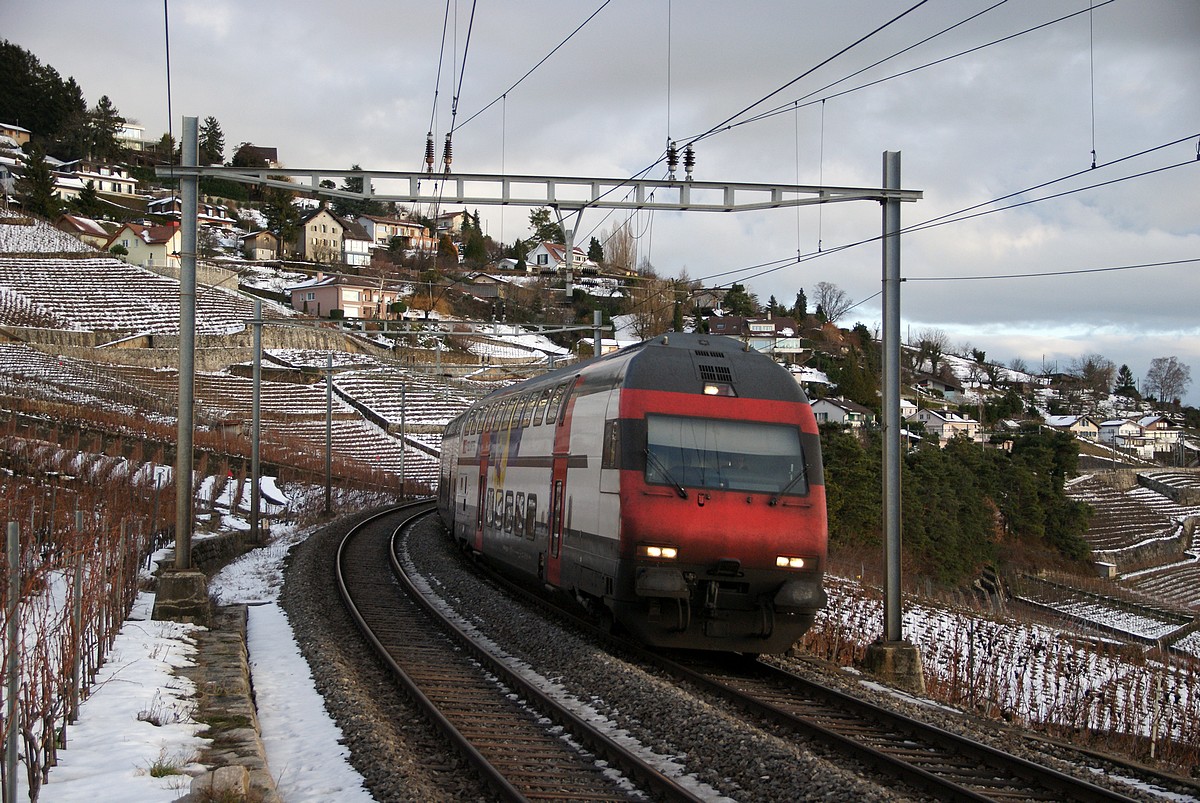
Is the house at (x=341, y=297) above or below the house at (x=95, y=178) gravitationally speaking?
below

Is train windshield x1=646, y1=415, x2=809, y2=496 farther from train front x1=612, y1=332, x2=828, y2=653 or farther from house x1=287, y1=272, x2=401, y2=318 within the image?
house x1=287, y1=272, x2=401, y2=318

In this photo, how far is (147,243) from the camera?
105875mm

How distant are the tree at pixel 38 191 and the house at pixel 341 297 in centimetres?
3483

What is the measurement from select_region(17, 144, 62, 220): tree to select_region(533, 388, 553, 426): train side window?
4626 inches

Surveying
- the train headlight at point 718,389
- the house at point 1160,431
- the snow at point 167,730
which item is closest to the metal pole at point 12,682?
the snow at point 167,730

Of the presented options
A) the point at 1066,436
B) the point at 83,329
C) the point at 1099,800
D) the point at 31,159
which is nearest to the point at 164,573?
the point at 1099,800

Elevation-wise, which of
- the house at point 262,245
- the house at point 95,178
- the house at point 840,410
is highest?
the house at point 95,178

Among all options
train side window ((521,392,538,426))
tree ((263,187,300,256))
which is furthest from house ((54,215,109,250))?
train side window ((521,392,538,426))

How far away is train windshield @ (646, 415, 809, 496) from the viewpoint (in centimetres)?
1173

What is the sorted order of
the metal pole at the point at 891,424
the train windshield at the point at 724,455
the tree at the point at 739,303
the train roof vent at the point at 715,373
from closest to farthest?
the train windshield at the point at 724,455
the train roof vent at the point at 715,373
the metal pole at the point at 891,424
the tree at the point at 739,303

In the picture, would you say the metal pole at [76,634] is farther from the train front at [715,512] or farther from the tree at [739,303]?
the tree at [739,303]

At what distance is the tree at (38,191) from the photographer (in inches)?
4510

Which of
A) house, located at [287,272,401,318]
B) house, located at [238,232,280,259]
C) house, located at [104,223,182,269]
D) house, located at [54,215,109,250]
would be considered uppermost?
house, located at [238,232,280,259]

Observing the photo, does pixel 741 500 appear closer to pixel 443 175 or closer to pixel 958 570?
pixel 443 175
